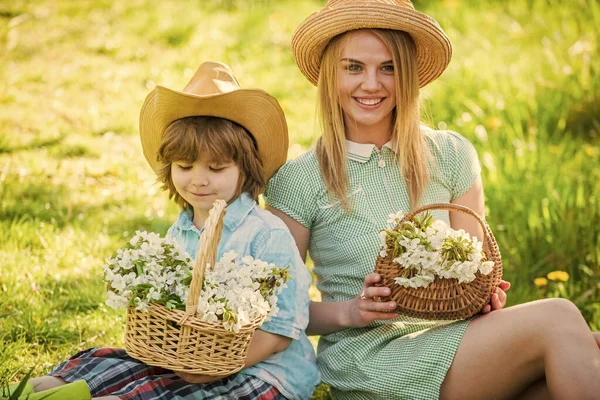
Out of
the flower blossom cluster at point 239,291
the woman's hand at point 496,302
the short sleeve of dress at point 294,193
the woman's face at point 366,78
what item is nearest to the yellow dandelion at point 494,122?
the woman's face at point 366,78

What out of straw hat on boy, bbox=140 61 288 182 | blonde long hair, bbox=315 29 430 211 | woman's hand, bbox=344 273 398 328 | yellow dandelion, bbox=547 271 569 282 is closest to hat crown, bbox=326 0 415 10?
blonde long hair, bbox=315 29 430 211

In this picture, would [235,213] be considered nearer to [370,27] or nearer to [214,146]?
[214,146]

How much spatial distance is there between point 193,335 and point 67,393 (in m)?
0.48

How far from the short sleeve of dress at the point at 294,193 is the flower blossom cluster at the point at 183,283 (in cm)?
60

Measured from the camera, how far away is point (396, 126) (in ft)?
10.6

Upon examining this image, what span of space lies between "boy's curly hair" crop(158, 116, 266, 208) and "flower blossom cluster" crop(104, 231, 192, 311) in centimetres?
40

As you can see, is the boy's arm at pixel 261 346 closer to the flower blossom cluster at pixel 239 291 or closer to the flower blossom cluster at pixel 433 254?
the flower blossom cluster at pixel 239 291

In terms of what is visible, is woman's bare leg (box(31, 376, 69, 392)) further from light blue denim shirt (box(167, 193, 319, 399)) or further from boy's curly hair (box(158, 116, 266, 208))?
boy's curly hair (box(158, 116, 266, 208))

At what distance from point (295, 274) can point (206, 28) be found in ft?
14.6

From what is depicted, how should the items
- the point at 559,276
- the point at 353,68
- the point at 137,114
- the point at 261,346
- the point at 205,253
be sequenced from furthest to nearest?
the point at 137,114
the point at 559,276
the point at 353,68
the point at 261,346
the point at 205,253

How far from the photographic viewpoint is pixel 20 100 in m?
5.61

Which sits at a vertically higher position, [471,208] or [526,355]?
[471,208]

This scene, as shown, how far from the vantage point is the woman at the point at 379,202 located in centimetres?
284

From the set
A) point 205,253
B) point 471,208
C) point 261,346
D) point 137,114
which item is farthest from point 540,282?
point 137,114
